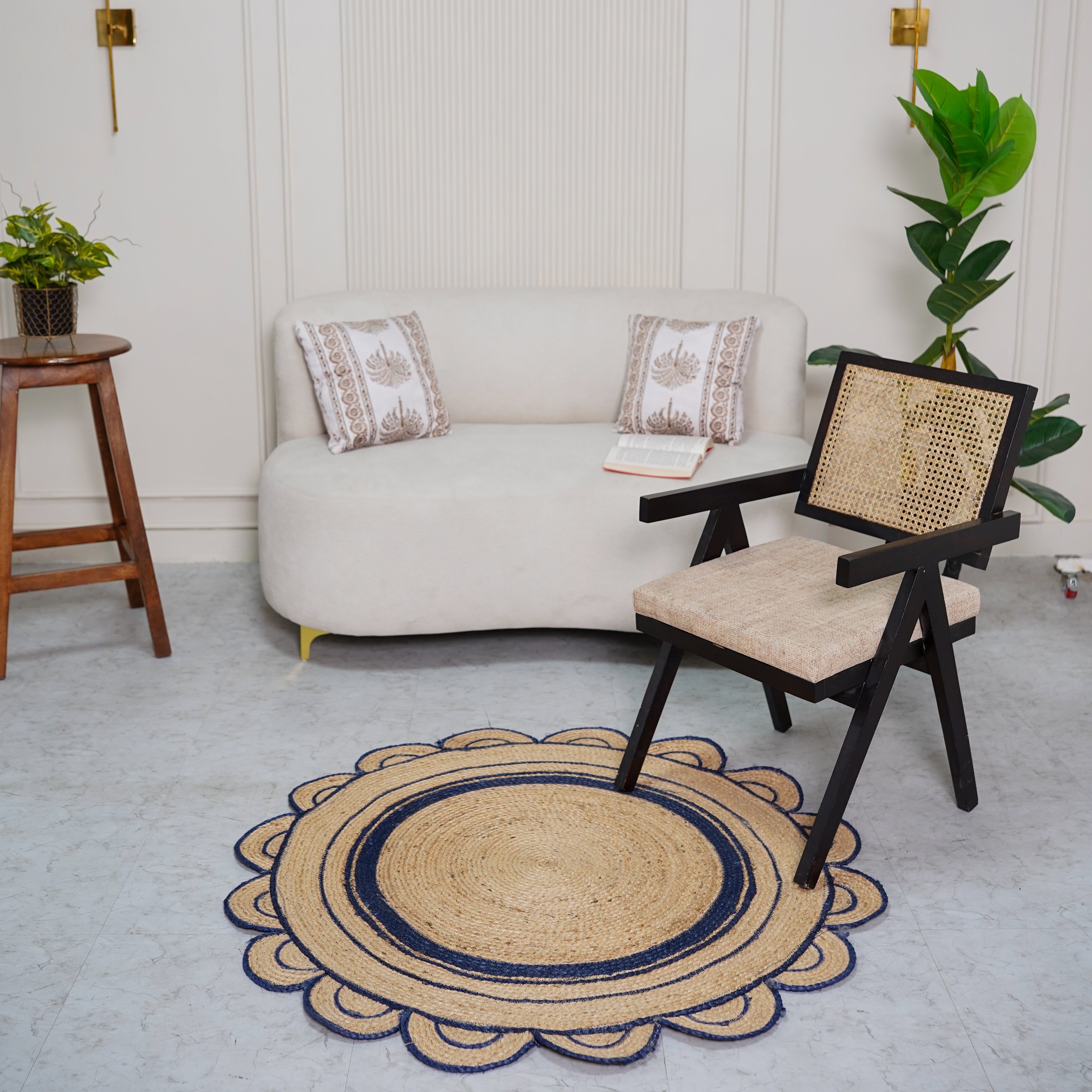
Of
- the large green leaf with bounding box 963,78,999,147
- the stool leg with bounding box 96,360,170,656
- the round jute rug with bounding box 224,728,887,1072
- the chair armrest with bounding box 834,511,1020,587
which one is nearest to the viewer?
the round jute rug with bounding box 224,728,887,1072

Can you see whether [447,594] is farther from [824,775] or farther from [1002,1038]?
[1002,1038]

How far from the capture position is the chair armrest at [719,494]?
2.55 meters

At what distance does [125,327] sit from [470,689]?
74.1 inches

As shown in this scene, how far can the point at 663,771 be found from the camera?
2.75 m

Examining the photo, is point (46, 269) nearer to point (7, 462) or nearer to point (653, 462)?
point (7, 462)

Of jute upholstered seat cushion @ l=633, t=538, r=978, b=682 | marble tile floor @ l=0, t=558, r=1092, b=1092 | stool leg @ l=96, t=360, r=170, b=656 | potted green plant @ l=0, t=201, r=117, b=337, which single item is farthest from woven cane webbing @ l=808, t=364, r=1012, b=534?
potted green plant @ l=0, t=201, r=117, b=337

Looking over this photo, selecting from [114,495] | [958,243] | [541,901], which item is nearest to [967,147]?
[958,243]

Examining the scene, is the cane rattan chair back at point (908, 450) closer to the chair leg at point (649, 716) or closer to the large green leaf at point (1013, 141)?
the chair leg at point (649, 716)

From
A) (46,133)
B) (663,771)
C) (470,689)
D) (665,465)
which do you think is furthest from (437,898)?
(46,133)

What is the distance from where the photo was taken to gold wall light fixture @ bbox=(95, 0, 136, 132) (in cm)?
382

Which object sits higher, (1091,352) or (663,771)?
(1091,352)

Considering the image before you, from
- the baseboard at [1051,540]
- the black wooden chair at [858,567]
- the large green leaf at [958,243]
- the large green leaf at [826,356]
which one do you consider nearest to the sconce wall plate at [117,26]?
the large green leaf at [826,356]

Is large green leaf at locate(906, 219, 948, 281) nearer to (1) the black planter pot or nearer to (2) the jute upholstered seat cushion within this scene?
(2) the jute upholstered seat cushion

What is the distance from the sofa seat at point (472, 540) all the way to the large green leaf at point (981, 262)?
939mm
